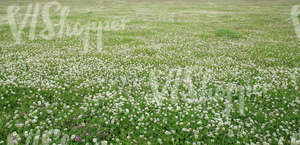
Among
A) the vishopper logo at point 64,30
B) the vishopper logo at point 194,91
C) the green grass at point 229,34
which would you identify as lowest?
the vishopper logo at point 194,91

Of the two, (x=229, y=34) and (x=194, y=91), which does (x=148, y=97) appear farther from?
(x=229, y=34)

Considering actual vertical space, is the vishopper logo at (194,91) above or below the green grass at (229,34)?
below

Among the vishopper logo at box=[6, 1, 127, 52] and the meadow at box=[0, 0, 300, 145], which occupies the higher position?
the vishopper logo at box=[6, 1, 127, 52]

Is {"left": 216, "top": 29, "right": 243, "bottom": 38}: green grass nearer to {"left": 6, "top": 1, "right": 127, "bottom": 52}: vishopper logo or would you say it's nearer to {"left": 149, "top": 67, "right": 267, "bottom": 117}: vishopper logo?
{"left": 149, "top": 67, "right": 267, "bottom": 117}: vishopper logo

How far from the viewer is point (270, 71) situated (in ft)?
28.6

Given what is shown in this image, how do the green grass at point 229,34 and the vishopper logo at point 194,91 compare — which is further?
the green grass at point 229,34

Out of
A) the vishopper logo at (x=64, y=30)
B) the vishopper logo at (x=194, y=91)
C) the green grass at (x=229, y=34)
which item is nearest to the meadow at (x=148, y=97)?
the vishopper logo at (x=194, y=91)

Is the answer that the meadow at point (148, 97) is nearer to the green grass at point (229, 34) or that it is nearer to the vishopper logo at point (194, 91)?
the vishopper logo at point (194, 91)

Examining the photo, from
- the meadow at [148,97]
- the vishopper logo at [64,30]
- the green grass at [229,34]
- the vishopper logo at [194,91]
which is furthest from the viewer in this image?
the green grass at [229,34]

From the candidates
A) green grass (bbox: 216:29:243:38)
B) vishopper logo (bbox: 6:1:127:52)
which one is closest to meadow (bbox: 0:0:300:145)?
vishopper logo (bbox: 6:1:127:52)

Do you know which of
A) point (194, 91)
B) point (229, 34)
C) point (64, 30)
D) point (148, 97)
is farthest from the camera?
point (64, 30)

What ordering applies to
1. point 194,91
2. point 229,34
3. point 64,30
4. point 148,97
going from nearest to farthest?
point 148,97
point 194,91
point 229,34
point 64,30

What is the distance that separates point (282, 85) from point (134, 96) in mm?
5997

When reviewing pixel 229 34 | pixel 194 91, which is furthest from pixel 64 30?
pixel 194 91
